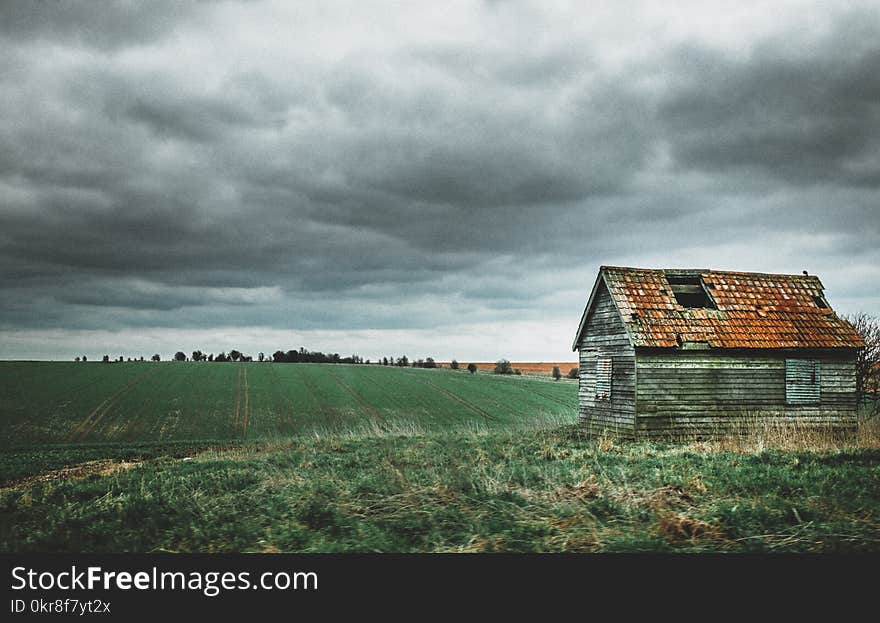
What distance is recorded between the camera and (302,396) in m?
49.6

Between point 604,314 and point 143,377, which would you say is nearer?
point 604,314

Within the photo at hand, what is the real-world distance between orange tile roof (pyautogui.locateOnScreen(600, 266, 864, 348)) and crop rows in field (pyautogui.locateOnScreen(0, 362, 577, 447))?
10.7 metres

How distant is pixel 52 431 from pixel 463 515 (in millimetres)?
33903

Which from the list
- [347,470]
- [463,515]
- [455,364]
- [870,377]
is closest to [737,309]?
[870,377]

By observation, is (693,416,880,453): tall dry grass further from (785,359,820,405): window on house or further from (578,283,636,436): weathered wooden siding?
(578,283,636,436): weathered wooden siding

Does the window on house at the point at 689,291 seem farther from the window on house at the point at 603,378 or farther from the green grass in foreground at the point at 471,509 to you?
the green grass in foreground at the point at 471,509

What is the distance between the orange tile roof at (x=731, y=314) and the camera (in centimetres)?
2139

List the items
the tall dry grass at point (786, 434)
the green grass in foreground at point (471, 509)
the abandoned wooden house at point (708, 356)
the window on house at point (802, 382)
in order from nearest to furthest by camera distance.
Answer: the green grass in foreground at point (471, 509), the tall dry grass at point (786, 434), the abandoned wooden house at point (708, 356), the window on house at point (802, 382)

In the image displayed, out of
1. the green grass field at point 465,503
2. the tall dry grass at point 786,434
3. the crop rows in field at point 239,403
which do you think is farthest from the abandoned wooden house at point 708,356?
the crop rows in field at point 239,403

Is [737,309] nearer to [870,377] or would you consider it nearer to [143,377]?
[870,377]

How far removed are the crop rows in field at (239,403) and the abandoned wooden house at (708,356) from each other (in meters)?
9.15

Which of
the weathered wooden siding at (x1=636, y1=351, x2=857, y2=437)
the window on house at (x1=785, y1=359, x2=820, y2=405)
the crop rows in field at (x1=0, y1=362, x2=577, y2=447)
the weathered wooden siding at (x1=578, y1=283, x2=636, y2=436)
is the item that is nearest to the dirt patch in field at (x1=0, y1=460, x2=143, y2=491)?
the crop rows in field at (x1=0, y1=362, x2=577, y2=447)

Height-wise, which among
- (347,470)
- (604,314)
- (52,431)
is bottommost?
(52,431)

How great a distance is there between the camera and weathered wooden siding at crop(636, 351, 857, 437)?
20.7m
